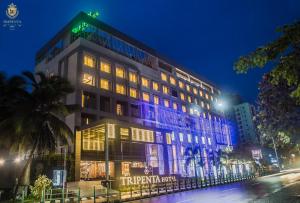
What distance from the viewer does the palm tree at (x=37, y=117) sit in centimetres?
2558

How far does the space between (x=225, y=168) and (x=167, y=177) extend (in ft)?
138

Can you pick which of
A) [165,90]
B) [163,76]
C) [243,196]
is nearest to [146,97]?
[165,90]

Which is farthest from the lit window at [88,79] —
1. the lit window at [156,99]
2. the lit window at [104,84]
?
the lit window at [156,99]

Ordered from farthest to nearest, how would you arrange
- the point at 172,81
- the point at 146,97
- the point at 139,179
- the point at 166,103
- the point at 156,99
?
the point at 172,81 → the point at 166,103 → the point at 156,99 → the point at 146,97 → the point at 139,179

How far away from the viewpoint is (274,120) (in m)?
16.5

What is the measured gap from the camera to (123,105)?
4941 centimetres

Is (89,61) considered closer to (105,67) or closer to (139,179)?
(105,67)

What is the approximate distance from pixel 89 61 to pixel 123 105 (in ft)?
35.1

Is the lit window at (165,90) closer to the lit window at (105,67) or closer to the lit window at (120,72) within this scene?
the lit window at (120,72)

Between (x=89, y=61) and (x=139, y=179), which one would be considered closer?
(x=139, y=179)

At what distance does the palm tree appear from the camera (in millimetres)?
25577

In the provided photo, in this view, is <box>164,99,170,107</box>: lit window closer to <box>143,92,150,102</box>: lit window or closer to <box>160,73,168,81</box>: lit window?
<box>160,73,168,81</box>: lit window

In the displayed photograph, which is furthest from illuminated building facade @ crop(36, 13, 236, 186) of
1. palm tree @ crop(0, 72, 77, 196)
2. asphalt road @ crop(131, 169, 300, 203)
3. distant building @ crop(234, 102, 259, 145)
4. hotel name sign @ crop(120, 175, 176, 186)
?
distant building @ crop(234, 102, 259, 145)

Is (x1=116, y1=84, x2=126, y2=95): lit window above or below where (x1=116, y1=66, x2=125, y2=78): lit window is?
below
